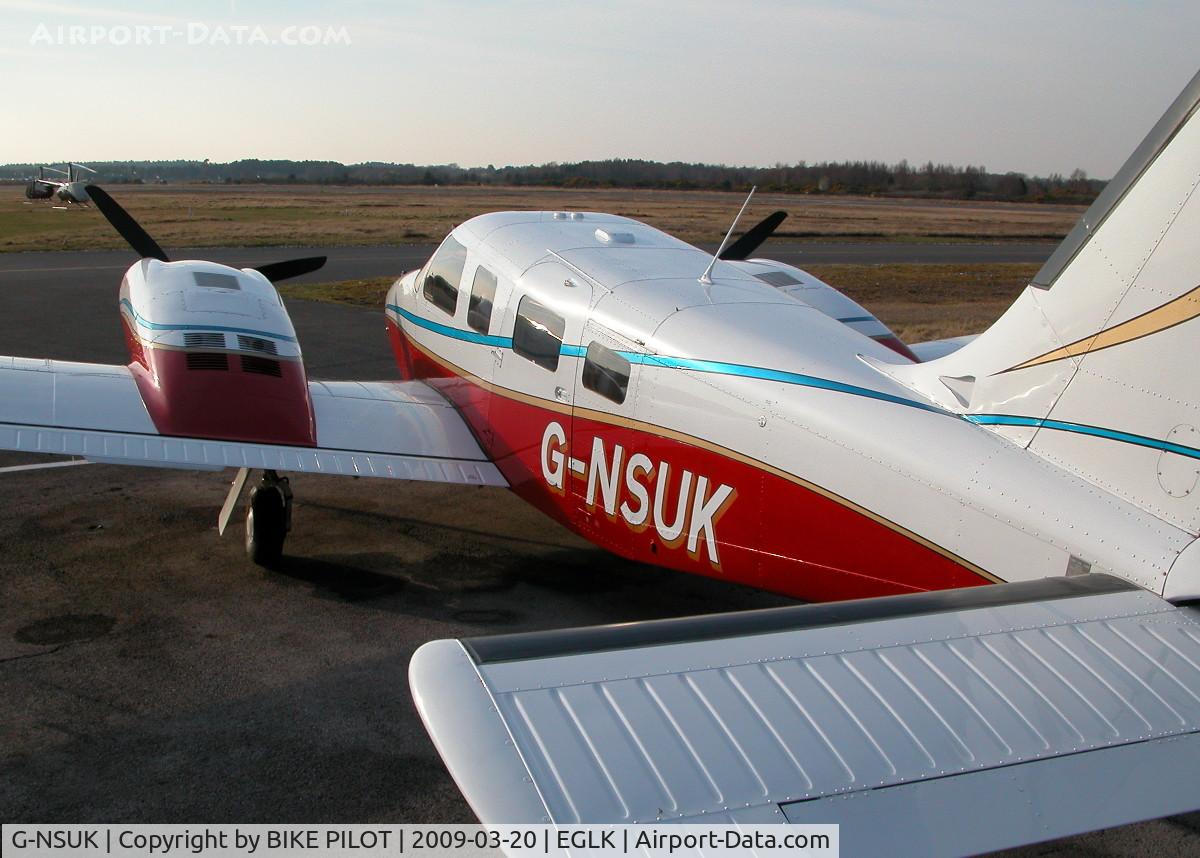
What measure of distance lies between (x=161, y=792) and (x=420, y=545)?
4328 millimetres

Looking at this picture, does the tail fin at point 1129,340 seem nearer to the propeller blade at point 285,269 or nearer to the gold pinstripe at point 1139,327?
the gold pinstripe at point 1139,327

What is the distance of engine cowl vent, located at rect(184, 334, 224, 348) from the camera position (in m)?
9.14

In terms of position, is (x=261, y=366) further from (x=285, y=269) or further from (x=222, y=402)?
(x=285, y=269)

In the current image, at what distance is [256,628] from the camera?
26.9 feet

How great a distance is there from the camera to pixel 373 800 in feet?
19.8

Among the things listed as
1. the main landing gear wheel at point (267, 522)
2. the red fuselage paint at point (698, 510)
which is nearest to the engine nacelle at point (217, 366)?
the main landing gear wheel at point (267, 522)

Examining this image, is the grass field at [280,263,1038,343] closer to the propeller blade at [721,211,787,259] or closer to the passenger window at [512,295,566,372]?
the propeller blade at [721,211,787,259]

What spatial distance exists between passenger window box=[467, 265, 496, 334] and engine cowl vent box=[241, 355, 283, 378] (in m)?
1.75

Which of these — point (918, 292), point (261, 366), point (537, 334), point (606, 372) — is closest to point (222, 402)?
point (261, 366)

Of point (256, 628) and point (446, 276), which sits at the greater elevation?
point (446, 276)

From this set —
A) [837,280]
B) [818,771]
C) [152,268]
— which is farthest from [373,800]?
[837,280]

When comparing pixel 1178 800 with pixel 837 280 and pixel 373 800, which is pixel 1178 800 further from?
pixel 837 280

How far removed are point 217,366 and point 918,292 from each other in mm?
25670

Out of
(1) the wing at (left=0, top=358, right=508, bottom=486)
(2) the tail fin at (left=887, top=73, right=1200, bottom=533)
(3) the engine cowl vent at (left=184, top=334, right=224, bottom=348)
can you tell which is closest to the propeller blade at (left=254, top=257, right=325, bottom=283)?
(1) the wing at (left=0, top=358, right=508, bottom=486)
